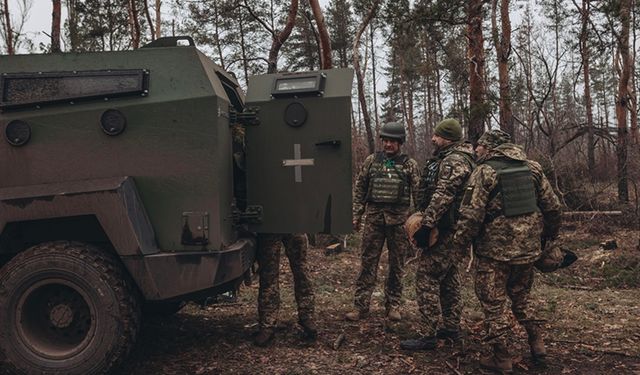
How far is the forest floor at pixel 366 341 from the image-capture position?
411 centimetres

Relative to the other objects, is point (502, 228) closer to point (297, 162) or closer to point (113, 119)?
point (297, 162)

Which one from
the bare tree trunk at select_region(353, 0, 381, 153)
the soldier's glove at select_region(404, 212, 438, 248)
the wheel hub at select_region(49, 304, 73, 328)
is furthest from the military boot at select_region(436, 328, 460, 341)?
the bare tree trunk at select_region(353, 0, 381, 153)

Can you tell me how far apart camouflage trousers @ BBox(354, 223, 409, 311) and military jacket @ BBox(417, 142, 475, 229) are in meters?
0.86

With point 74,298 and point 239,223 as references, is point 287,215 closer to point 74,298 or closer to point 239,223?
point 239,223

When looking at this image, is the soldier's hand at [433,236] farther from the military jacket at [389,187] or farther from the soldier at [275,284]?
the soldier at [275,284]

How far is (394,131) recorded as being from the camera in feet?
17.6

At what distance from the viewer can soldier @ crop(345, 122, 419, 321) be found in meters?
5.38

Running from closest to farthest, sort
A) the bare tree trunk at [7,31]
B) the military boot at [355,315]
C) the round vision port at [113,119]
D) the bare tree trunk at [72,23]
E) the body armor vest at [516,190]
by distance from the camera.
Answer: the round vision port at [113,119], the body armor vest at [516,190], the military boot at [355,315], the bare tree trunk at [72,23], the bare tree trunk at [7,31]

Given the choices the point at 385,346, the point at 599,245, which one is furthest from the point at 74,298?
the point at 599,245

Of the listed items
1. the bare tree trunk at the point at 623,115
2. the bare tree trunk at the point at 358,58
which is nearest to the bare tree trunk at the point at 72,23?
the bare tree trunk at the point at 358,58

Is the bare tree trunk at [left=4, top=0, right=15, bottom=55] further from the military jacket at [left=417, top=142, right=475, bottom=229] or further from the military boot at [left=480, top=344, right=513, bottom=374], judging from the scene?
the military boot at [left=480, top=344, right=513, bottom=374]

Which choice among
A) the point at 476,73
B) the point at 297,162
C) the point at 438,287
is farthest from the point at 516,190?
the point at 476,73

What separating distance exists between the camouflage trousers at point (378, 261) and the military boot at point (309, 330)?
935 mm

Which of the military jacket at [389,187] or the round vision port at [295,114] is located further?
the military jacket at [389,187]
